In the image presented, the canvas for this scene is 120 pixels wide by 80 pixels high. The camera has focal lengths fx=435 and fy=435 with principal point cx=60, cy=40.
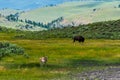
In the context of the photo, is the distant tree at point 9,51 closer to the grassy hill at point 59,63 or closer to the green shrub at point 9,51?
the green shrub at point 9,51

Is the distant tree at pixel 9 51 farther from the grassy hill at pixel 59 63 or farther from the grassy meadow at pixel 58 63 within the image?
the grassy meadow at pixel 58 63

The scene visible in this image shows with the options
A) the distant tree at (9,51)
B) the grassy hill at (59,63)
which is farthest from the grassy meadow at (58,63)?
the distant tree at (9,51)

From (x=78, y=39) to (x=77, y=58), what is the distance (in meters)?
31.1

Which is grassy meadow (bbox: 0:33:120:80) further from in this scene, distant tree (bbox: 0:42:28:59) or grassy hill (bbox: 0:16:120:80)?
distant tree (bbox: 0:42:28:59)

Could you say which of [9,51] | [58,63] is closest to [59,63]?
[58,63]

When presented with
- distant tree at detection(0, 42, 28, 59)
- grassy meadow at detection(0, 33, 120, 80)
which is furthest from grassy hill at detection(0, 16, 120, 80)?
distant tree at detection(0, 42, 28, 59)

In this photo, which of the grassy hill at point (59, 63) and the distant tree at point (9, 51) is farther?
the distant tree at point (9, 51)

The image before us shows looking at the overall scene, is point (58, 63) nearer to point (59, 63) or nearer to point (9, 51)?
point (59, 63)

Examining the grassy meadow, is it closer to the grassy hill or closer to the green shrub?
the grassy hill

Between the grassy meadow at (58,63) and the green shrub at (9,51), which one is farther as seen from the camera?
the green shrub at (9,51)

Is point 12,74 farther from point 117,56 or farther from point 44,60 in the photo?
point 117,56

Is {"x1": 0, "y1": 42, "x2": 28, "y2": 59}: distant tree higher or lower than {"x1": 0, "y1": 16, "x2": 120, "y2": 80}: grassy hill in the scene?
higher

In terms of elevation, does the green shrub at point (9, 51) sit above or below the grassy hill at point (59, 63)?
above

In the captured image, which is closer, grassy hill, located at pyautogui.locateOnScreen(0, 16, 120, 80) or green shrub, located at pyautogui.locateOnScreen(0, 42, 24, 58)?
grassy hill, located at pyautogui.locateOnScreen(0, 16, 120, 80)
